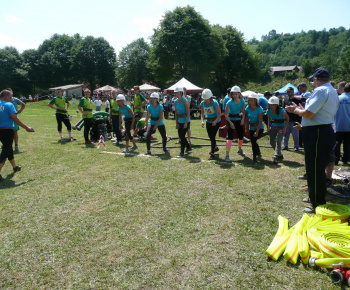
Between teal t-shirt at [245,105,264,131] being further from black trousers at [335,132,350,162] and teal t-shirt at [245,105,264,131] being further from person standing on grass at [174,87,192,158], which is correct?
black trousers at [335,132,350,162]

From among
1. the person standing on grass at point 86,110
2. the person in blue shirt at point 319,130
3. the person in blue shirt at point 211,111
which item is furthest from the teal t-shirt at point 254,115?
the person standing on grass at point 86,110

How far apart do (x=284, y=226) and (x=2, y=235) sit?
4140mm

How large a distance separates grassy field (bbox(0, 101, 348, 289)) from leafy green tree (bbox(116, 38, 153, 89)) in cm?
6213

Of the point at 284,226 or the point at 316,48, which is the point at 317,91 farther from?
the point at 316,48

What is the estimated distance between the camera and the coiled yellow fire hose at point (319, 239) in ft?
9.54

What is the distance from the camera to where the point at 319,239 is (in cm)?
317

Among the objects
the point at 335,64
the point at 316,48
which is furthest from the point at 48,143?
the point at 316,48

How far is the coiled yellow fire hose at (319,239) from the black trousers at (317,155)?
402 mm

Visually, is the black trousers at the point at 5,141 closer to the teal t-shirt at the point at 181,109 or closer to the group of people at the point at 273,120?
the group of people at the point at 273,120

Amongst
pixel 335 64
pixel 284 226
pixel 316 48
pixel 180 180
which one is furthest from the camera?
pixel 316 48

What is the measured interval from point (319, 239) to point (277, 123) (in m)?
5.42

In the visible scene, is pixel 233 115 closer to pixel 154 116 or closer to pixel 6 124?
pixel 154 116

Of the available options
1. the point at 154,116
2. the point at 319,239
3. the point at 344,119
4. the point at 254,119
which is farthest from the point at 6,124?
the point at 344,119

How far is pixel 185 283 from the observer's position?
2.81 meters
